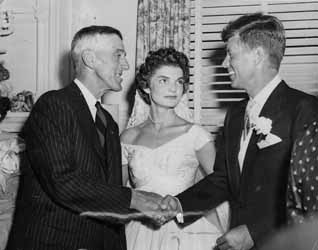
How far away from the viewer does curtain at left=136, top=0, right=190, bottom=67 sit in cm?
512

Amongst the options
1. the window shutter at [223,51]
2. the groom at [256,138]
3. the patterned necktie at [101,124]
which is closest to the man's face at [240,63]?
the groom at [256,138]

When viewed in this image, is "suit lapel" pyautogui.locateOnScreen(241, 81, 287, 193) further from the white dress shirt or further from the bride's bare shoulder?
the bride's bare shoulder

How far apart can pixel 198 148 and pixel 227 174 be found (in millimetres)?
512

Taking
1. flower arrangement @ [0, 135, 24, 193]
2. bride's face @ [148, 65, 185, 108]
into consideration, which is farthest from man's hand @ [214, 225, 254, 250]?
flower arrangement @ [0, 135, 24, 193]

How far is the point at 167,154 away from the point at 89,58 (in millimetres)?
830

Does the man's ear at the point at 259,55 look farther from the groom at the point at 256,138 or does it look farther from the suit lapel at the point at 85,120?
the suit lapel at the point at 85,120

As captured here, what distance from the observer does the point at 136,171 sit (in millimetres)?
3840

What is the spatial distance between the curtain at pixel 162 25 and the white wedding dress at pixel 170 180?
140 centimetres

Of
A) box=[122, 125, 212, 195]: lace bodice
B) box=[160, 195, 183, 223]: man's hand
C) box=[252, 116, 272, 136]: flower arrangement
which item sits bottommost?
box=[160, 195, 183, 223]: man's hand

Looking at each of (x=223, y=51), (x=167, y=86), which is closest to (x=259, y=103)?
(x=167, y=86)

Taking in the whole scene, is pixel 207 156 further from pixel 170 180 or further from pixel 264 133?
pixel 264 133

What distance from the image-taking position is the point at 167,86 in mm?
3877

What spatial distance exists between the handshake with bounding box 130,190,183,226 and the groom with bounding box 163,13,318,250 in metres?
0.01

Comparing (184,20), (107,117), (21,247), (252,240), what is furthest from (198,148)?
(184,20)
